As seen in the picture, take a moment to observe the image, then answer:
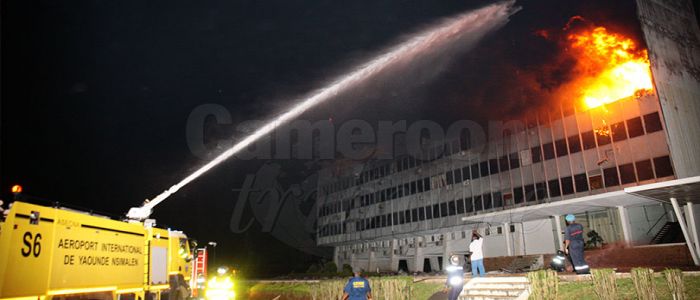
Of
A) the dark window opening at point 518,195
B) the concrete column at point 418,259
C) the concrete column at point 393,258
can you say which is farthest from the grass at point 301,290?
the concrete column at point 393,258

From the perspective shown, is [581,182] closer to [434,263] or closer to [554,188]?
[554,188]

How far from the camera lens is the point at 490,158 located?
1633 inches

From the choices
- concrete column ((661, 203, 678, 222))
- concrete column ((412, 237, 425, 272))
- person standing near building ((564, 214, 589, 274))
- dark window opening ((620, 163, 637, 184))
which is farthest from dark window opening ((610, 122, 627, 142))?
concrete column ((412, 237, 425, 272))

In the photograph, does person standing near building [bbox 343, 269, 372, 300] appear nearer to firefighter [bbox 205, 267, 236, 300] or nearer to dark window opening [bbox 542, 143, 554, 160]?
firefighter [bbox 205, 267, 236, 300]

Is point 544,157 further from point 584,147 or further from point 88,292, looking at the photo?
point 88,292

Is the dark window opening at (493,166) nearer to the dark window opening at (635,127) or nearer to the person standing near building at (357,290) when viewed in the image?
the dark window opening at (635,127)

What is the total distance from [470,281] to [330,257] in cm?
6333

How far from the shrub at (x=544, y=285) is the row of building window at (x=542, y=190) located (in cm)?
2302

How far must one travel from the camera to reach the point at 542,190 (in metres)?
36.2

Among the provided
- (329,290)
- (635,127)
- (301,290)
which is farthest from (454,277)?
(635,127)

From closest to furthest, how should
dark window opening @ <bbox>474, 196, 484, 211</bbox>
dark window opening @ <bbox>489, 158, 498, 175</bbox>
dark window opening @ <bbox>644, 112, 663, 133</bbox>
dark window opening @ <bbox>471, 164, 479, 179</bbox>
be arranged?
dark window opening @ <bbox>644, 112, 663, 133</bbox>
dark window opening @ <bbox>489, 158, 498, 175</bbox>
dark window opening @ <bbox>474, 196, 484, 211</bbox>
dark window opening @ <bbox>471, 164, 479, 179</bbox>

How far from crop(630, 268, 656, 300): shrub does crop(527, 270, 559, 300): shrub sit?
1.84 metres

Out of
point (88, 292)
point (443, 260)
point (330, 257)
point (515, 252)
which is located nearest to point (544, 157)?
point (515, 252)

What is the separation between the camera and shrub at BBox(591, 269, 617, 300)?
10.9m
